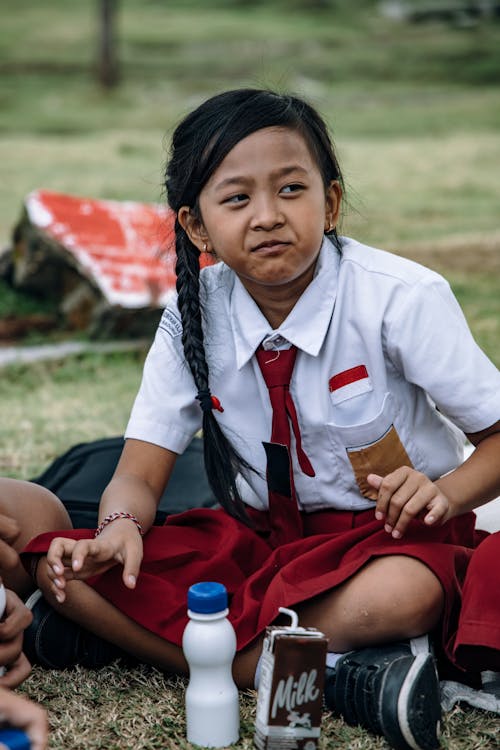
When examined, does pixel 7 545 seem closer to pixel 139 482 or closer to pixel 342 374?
pixel 139 482

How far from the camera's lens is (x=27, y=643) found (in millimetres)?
2271

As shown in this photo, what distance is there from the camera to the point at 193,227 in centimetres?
243

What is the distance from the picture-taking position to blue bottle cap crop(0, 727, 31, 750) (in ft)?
5.39

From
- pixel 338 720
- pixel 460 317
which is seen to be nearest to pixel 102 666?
pixel 338 720

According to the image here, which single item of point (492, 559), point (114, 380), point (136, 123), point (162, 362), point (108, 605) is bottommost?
point (136, 123)

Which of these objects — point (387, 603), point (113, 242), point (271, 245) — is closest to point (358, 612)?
point (387, 603)

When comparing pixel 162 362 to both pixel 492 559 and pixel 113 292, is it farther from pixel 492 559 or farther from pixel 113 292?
pixel 113 292

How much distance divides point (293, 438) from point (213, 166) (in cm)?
58

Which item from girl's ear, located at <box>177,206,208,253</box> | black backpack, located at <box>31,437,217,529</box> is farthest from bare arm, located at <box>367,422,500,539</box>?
black backpack, located at <box>31,437,217,529</box>

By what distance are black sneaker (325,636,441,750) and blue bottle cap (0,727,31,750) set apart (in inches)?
24.4

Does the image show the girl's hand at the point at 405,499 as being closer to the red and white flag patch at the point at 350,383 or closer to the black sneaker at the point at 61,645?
the red and white flag patch at the point at 350,383

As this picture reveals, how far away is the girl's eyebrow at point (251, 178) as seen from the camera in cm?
222

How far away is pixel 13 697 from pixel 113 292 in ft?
12.3

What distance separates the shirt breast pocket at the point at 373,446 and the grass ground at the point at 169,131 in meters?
0.44
